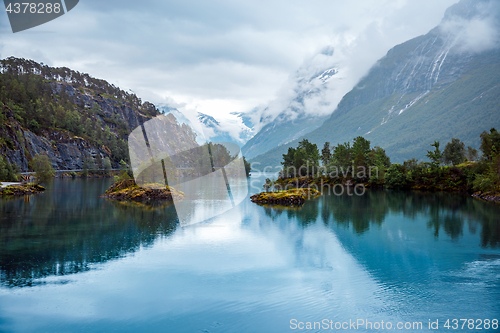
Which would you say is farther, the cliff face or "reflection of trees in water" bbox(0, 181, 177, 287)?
the cliff face

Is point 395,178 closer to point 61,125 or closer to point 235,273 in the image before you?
point 235,273

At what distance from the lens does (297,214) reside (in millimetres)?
43812

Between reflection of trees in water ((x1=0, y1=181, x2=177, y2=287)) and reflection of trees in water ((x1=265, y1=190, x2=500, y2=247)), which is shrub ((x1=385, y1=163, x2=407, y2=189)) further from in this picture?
reflection of trees in water ((x1=0, y1=181, x2=177, y2=287))

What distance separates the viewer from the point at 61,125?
487 ft

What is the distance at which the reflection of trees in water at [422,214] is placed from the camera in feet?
112

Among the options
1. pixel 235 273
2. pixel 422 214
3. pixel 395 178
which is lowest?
pixel 235 273

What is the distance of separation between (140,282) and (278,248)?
1145cm

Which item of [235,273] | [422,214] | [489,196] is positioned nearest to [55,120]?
[422,214]

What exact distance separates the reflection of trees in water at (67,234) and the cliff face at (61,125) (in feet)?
219

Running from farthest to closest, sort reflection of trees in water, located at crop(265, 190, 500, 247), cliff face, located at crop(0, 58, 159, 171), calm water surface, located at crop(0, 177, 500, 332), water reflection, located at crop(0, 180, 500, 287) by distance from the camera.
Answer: cliff face, located at crop(0, 58, 159, 171)
reflection of trees in water, located at crop(265, 190, 500, 247)
water reflection, located at crop(0, 180, 500, 287)
calm water surface, located at crop(0, 177, 500, 332)

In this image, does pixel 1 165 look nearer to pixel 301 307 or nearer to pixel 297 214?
pixel 297 214

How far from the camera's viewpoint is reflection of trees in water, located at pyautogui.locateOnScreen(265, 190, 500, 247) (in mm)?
34041

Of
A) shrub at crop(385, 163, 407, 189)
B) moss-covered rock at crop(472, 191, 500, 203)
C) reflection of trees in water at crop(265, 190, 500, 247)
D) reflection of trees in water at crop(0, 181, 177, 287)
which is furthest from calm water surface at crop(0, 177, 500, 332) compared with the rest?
shrub at crop(385, 163, 407, 189)

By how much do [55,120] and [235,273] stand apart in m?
153
